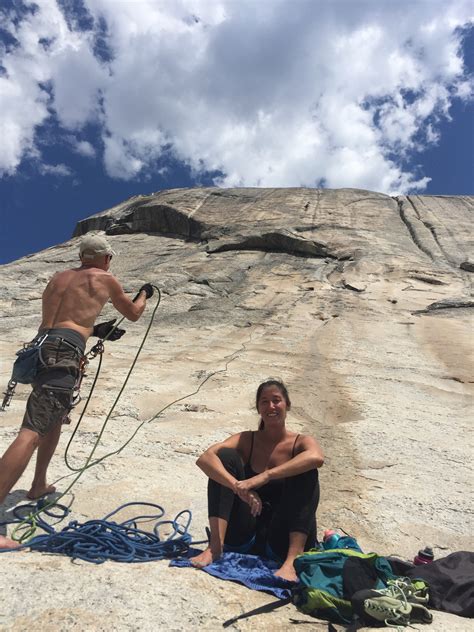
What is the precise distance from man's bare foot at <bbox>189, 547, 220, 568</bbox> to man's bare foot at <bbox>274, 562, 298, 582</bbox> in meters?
0.35

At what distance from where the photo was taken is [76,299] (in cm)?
321

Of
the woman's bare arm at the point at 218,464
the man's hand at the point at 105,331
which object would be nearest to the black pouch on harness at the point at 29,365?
the man's hand at the point at 105,331

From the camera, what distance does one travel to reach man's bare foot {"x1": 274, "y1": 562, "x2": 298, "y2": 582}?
7.64 feet

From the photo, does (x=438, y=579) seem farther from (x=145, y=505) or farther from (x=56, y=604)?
(x=145, y=505)

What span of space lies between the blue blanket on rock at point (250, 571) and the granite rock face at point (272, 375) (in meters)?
0.08

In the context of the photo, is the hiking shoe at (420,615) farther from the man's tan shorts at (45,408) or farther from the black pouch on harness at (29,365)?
the black pouch on harness at (29,365)

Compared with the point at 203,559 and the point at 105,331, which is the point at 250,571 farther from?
the point at 105,331

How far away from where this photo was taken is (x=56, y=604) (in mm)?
1927

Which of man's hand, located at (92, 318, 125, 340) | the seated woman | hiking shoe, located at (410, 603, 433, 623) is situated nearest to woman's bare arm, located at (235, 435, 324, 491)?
the seated woman

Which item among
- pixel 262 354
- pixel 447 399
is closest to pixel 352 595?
pixel 447 399

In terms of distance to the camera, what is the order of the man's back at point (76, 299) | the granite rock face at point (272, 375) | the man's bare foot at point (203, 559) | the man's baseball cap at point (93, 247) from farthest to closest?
the man's baseball cap at point (93, 247) < the man's back at point (76, 299) < the man's bare foot at point (203, 559) < the granite rock face at point (272, 375)

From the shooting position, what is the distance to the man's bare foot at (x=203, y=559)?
2.44 meters

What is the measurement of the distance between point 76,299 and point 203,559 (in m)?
1.80

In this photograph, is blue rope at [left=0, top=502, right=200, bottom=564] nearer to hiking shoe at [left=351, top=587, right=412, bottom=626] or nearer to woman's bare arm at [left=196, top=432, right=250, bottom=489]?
woman's bare arm at [left=196, top=432, right=250, bottom=489]
